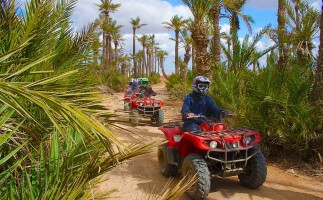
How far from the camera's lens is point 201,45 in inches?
432

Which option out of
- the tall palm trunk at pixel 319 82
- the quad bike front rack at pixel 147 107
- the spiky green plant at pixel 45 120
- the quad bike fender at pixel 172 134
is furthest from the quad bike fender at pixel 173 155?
the quad bike front rack at pixel 147 107

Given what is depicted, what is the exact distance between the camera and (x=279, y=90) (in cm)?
648

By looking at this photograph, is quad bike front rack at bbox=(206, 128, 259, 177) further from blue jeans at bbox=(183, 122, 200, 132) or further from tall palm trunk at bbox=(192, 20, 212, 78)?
tall palm trunk at bbox=(192, 20, 212, 78)

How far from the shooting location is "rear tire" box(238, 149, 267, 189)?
4609mm

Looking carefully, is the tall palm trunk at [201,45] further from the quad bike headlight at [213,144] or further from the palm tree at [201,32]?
the quad bike headlight at [213,144]

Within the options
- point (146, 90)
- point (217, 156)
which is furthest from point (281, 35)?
point (217, 156)

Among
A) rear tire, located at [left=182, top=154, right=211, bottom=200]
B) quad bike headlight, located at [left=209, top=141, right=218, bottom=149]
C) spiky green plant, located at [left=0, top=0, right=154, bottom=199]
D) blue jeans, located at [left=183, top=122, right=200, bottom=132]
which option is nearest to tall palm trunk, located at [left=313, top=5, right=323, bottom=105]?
blue jeans, located at [left=183, top=122, right=200, bottom=132]

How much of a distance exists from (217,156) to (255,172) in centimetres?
54

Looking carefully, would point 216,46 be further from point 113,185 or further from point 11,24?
point 11,24

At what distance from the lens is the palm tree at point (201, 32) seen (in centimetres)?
1073

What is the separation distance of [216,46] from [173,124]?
27.8 feet

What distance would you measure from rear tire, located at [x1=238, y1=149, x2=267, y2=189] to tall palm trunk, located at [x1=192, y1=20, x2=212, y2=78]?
651 centimetres

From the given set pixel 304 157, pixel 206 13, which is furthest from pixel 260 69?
pixel 206 13

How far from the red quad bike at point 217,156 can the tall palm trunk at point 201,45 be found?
612cm
